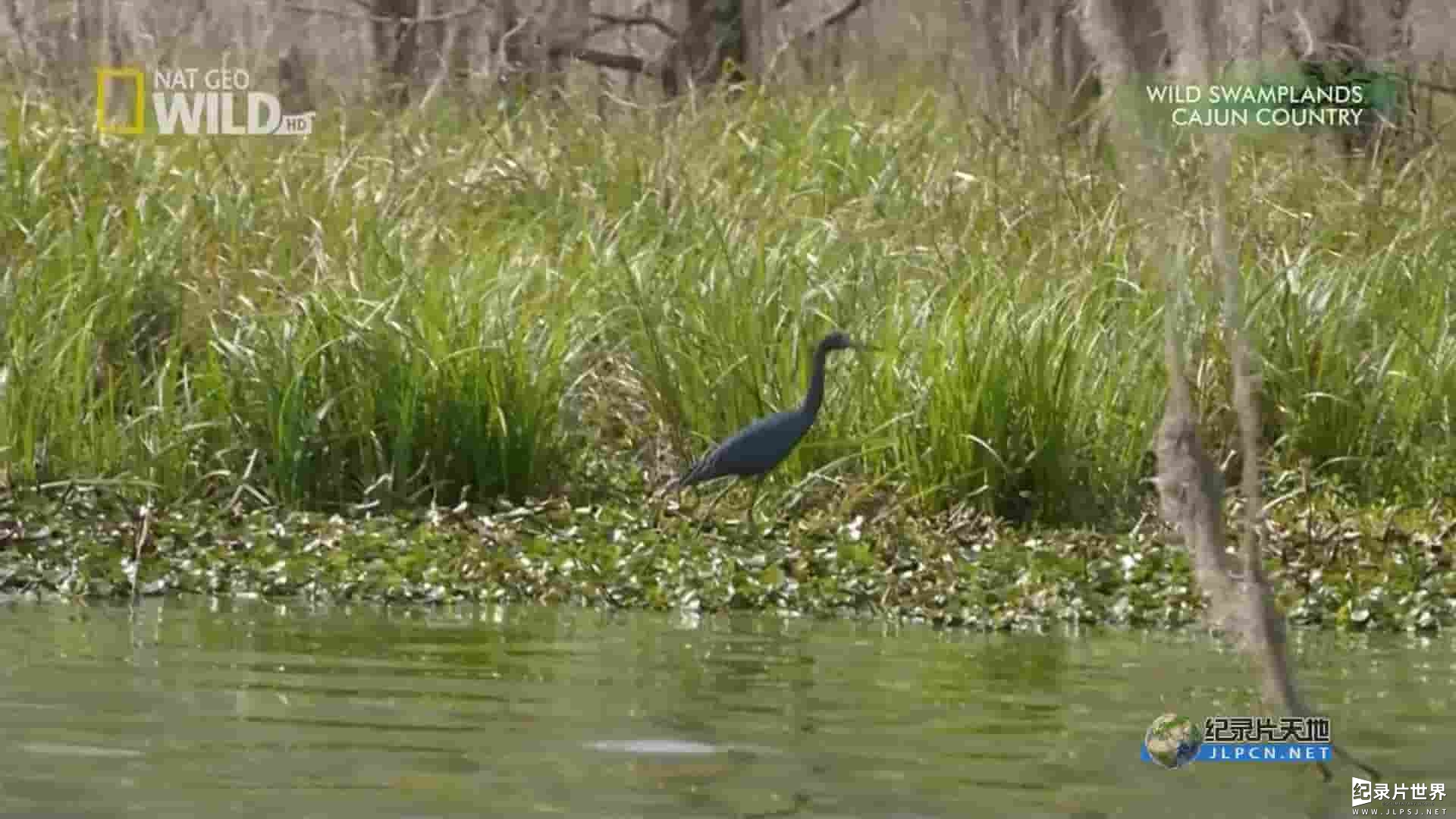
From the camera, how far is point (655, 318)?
1138 cm

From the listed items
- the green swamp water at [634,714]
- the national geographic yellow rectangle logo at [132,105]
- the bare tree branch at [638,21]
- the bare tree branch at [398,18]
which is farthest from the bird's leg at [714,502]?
the bare tree branch at [638,21]

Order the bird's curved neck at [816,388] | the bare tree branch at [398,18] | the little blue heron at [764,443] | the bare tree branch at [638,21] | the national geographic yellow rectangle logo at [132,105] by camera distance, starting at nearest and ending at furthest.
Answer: the little blue heron at [764,443] → the bird's curved neck at [816,388] → the national geographic yellow rectangle logo at [132,105] → the bare tree branch at [398,18] → the bare tree branch at [638,21]

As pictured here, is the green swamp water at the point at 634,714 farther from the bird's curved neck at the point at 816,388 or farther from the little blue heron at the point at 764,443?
the bird's curved neck at the point at 816,388

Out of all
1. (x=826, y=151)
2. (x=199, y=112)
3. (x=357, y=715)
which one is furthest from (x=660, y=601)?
(x=199, y=112)

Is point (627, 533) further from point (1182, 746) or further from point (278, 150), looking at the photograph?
point (278, 150)

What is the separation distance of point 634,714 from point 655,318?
4527mm

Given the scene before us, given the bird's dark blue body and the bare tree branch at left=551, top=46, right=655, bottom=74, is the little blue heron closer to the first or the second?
the bird's dark blue body

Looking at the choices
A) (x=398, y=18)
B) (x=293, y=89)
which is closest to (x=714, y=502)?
(x=293, y=89)

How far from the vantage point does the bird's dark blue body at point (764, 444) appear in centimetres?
991

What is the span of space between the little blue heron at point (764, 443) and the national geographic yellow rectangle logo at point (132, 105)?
4.80 meters

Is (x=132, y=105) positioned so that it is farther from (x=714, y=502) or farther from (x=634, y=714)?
(x=634, y=714)

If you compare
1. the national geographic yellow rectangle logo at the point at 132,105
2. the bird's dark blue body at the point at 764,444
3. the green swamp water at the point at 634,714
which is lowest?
the green swamp water at the point at 634,714

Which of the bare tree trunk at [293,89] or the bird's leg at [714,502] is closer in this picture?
the bird's leg at [714,502]

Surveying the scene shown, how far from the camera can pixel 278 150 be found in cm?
1424
